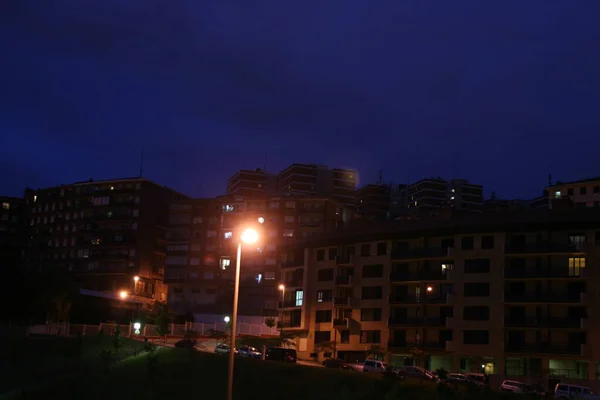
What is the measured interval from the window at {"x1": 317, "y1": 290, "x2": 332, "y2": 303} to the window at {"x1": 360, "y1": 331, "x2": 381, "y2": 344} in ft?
23.7

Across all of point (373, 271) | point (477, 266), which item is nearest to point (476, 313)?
point (477, 266)

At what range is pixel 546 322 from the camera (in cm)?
8012

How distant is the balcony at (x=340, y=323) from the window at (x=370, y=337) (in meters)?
2.27

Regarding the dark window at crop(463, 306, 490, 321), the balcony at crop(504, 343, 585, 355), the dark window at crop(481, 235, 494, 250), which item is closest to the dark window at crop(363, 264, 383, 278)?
the dark window at crop(463, 306, 490, 321)

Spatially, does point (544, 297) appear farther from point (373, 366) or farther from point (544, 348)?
point (373, 366)

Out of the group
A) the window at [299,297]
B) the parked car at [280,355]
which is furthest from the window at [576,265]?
the window at [299,297]

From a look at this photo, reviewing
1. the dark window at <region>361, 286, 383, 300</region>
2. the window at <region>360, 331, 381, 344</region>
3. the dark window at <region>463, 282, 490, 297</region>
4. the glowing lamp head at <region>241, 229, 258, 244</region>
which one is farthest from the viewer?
the dark window at <region>361, 286, 383, 300</region>

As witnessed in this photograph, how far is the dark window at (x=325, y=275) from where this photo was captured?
98.1 m

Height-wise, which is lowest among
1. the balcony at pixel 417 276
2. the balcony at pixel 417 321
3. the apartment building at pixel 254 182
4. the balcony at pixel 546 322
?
the balcony at pixel 417 321

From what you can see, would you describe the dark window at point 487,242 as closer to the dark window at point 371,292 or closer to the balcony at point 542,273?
the balcony at point 542,273

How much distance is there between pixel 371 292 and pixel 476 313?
14481 mm

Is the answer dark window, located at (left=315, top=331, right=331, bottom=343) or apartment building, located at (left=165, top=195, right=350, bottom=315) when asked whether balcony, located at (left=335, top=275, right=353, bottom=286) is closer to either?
dark window, located at (left=315, top=331, right=331, bottom=343)

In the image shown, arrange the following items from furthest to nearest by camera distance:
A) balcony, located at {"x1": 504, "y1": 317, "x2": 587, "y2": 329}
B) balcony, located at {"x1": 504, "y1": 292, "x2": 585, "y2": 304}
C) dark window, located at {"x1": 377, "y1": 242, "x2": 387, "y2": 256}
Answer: dark window, located at {"x1": 377, "y1": 242, "x2": 387, "y2": 256} < balcony, located at {"x1": 504, "y1": 292, "x2": 585, "y2": 304} < balcony, located at {"x1": 504, "y1": 317, "x2": 587, "y2": 329}

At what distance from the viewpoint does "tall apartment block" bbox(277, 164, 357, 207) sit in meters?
183
